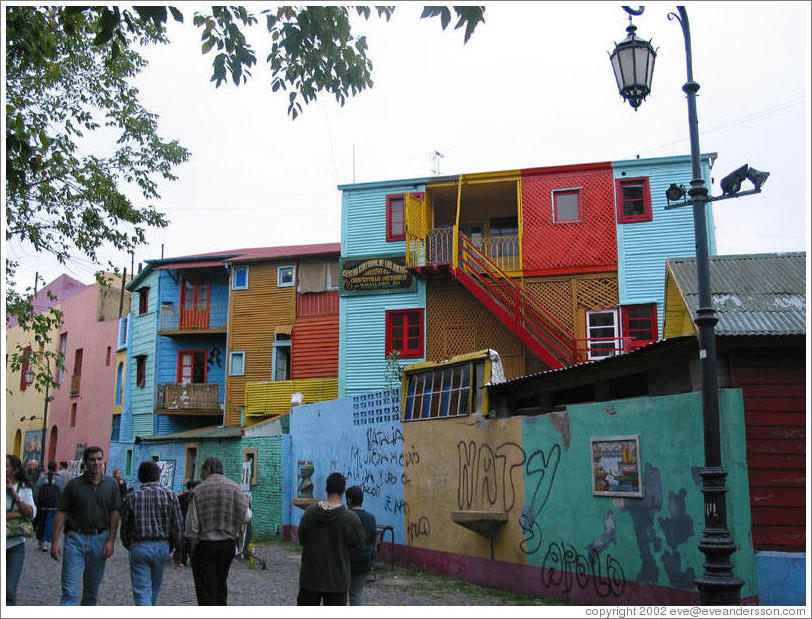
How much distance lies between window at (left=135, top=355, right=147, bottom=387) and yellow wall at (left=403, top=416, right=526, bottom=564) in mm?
22264

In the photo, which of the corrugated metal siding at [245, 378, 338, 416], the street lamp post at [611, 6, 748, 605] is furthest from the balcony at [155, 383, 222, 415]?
the street lamp post at [611, 6, 748, 605]

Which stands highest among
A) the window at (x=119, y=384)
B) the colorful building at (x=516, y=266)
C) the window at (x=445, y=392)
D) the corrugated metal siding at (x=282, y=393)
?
the colorful building at (x=516, y=266)

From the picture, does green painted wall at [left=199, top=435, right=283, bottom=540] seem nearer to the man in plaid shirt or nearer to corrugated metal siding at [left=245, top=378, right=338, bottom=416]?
corrugated metal siding at [left=245, top=378, right=338, bottom=416]

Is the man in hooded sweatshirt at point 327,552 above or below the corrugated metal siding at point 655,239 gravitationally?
below

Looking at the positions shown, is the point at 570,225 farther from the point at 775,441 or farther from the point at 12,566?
the point at 12,566

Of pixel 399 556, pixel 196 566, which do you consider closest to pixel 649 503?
pixel 196 566

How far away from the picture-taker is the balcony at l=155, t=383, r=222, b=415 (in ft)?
A: 106

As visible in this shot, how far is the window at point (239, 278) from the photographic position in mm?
30906

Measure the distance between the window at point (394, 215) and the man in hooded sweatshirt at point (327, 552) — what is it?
17336 mm

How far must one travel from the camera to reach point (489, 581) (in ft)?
39.7

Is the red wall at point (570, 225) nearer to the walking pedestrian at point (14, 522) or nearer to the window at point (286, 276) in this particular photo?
the window at point (286, 276)

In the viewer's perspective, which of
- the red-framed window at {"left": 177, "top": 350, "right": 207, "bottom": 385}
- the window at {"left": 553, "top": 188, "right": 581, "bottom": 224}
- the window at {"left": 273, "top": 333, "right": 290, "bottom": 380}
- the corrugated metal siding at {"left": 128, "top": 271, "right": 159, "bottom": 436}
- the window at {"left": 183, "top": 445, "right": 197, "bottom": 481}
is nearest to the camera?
the window at {"left": 553, "top": 188, "right": 581, "bottom": 224}

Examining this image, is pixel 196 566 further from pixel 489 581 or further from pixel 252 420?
pixel 252 420

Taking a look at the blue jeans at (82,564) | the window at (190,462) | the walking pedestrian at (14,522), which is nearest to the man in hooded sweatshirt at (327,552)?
the blue jeans at (82,564)
